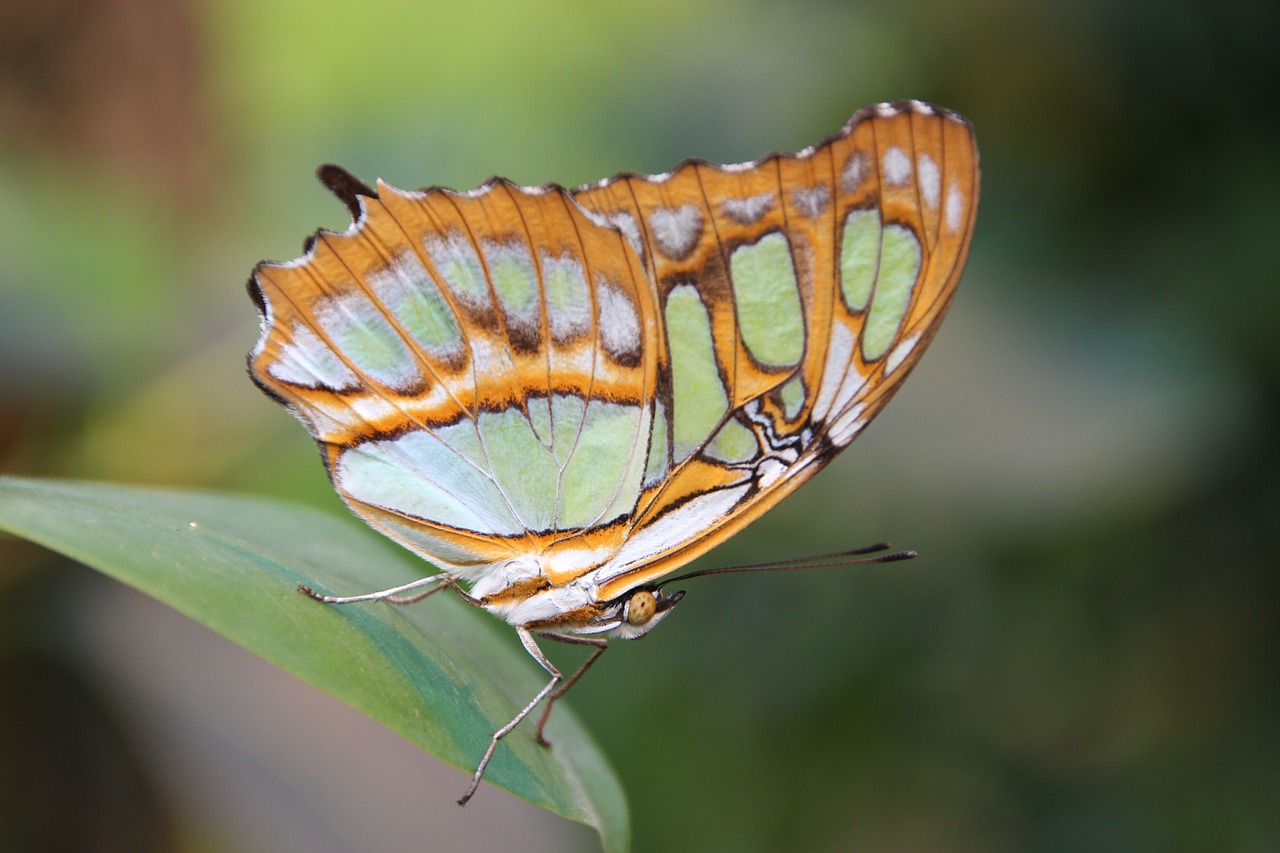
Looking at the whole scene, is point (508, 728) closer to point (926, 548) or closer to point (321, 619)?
point (321, 619)

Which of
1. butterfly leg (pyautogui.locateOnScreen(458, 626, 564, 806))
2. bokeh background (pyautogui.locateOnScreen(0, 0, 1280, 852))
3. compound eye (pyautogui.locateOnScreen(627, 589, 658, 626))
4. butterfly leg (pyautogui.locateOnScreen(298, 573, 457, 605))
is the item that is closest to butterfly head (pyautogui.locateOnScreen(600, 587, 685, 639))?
compound eye (pyautogui.locateOnScreen(627, 589, 658, 626))

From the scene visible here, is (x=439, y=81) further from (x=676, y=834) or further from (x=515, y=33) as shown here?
(x=676, y=834)

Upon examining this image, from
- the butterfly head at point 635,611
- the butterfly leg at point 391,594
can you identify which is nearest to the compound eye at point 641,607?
the butterfly head at point 635,611

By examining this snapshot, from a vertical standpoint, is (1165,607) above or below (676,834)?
above

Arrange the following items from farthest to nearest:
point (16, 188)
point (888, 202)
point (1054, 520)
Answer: point (16, 188) < point (1054, 520) < point (888, 202)

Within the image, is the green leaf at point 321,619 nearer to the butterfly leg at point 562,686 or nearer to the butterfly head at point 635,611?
the butterfly leg at point 562,686

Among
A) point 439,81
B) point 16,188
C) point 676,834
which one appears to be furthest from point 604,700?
point 439,81
